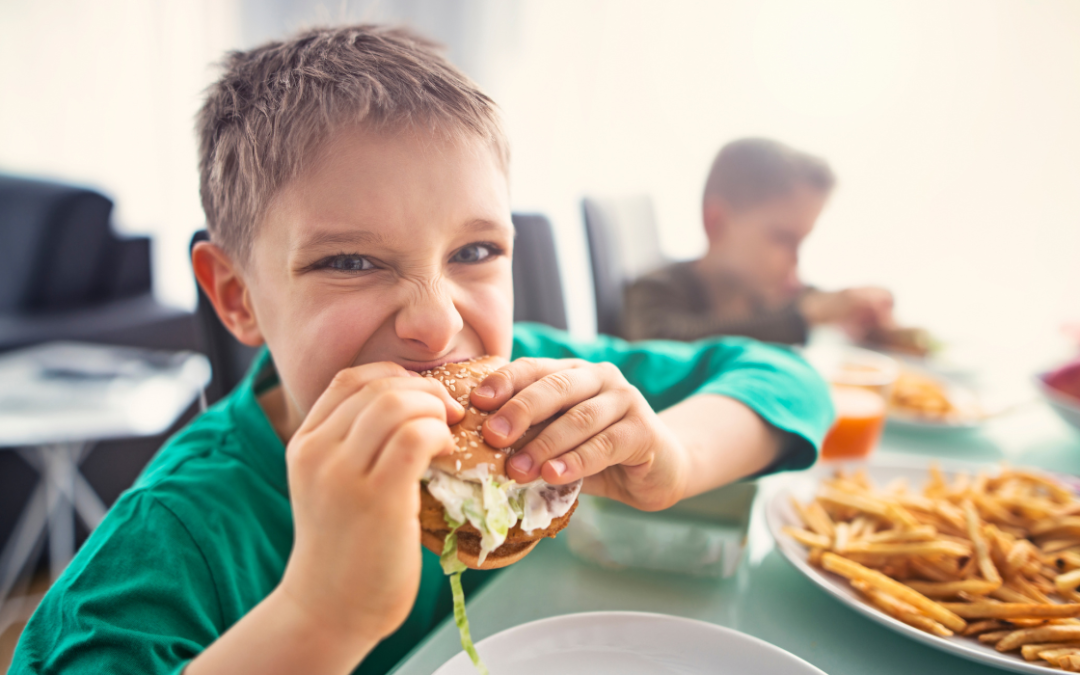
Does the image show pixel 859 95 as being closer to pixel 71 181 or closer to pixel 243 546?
pixel 243 546

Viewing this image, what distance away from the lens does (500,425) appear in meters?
0.58

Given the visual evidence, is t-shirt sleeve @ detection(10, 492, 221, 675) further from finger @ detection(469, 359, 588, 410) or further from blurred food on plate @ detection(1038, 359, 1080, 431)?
blurred food on plate @ detection(1038, 359, 1080, 431)

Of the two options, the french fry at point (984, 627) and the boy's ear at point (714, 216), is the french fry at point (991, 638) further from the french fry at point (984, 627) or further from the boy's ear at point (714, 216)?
the boy's ear at point (714, 216)

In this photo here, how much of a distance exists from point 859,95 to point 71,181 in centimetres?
409

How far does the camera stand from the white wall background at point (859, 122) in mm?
2301

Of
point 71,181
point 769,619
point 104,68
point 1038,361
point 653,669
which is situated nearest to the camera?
point 653,669

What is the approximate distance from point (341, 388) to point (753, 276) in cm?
192

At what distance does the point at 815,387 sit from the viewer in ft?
3.66

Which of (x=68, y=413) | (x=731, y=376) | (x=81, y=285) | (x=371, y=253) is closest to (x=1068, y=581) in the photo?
(x=731, y=376)

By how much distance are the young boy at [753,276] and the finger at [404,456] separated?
1.69 m

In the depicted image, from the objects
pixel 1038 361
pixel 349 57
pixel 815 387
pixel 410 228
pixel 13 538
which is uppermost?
pixel 349 57

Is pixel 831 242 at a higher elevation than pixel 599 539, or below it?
higher

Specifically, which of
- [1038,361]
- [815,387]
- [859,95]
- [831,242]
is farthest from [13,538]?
[1038,361]

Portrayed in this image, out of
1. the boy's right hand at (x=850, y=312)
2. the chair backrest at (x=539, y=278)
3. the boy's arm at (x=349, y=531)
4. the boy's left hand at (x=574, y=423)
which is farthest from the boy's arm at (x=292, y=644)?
the boy's right hand at (x=850, y=312)
